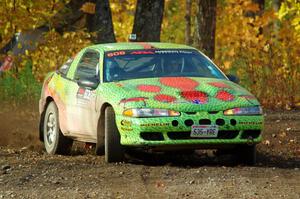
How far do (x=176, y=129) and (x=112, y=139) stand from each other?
0.78 meters

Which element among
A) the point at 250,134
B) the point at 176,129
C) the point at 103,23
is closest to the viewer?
the point at 176,129

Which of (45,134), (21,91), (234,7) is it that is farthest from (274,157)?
(234,7)

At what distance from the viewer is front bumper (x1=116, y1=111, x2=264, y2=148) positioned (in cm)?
1051

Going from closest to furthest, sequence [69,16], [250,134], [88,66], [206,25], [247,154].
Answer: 1. [250,134]
2. [247,154]
3. [88,66]
4. [206,25]
5. [69,16]

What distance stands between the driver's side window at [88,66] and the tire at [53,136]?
2.17 feet

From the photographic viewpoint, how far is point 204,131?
10609mm

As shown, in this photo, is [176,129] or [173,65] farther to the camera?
[173,65]

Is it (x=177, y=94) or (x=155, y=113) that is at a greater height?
(x=177, y=94)

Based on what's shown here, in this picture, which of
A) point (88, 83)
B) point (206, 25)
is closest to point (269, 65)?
point (206, 25)

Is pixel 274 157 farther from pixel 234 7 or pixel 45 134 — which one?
pixel 234 7

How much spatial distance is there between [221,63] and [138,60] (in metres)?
9.05

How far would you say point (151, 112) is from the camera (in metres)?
10.5

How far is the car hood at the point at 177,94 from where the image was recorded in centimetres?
1063

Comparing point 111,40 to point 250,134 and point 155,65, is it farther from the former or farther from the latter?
point 250,134
